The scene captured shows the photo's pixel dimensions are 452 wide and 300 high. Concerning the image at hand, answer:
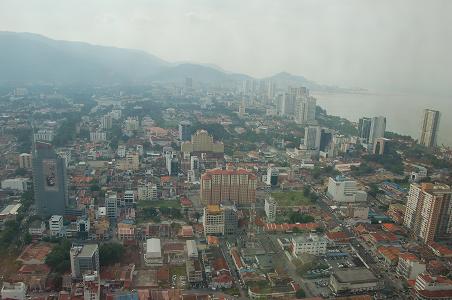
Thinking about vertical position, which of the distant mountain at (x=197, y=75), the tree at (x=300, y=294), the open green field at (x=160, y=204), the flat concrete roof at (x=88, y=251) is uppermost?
the distant mountain at (x=197, y=75)

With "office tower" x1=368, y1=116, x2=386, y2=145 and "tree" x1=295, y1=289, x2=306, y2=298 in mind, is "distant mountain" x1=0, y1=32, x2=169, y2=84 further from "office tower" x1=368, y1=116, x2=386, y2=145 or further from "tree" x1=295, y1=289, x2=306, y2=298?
"tree" x1=295, y1=289, x2=306, y2=298

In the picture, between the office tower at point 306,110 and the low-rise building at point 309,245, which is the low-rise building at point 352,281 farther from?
the office tower at point 306,110

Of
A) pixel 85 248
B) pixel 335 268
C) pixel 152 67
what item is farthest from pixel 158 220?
pixel 152 67

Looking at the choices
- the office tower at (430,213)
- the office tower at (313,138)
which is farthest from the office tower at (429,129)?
the office tower at (430,213)

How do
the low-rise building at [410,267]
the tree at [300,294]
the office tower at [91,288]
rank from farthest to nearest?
1. the low-rise building at [410,267]
2. the tree at [300,294]
3. the office tower at [91,288]

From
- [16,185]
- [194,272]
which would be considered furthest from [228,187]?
[16,185]

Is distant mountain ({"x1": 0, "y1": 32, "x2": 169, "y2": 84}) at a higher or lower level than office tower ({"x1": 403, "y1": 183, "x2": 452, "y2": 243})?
higher

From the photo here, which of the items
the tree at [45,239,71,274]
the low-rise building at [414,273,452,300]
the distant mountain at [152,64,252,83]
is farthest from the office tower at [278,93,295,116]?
the distant mountain at [152,64,252,83]
